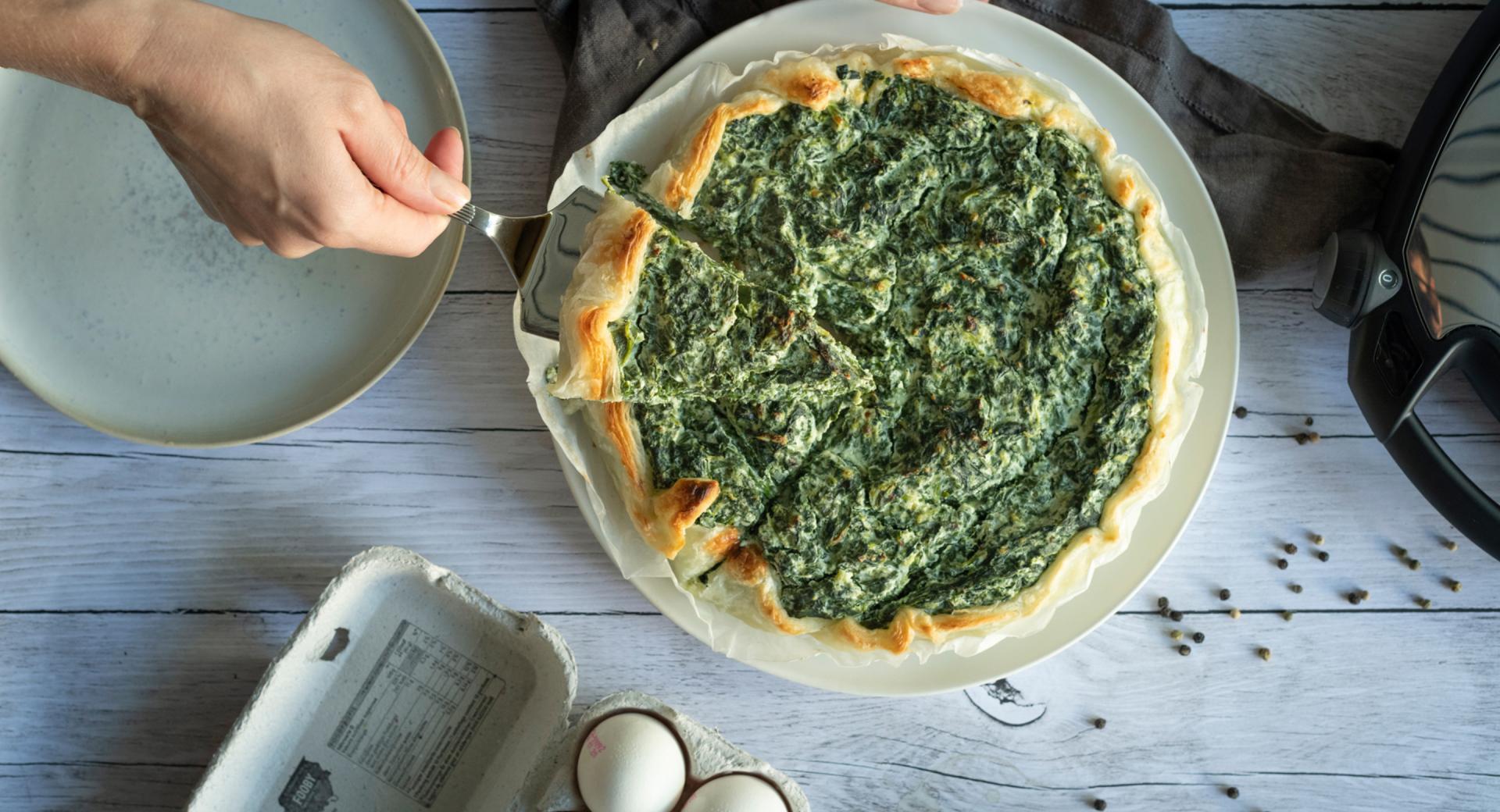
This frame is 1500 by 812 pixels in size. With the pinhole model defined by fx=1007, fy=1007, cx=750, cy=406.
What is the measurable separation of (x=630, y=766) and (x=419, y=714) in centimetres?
79

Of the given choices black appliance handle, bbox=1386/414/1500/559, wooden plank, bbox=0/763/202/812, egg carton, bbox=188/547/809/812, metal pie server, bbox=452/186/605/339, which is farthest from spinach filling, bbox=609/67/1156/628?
wooden plank, bbox=0/763/202/812

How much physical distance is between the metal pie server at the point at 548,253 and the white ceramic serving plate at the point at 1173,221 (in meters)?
A: 0.43

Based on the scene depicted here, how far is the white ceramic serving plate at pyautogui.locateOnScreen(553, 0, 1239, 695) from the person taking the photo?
114 inches

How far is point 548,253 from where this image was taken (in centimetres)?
272

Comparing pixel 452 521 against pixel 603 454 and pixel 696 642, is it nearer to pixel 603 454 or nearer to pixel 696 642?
pixel 603 454

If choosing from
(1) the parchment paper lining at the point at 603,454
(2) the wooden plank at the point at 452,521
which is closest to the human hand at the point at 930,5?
(1) the parchment paper lining at the point at 603,454

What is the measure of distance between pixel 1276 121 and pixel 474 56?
98.4 inches

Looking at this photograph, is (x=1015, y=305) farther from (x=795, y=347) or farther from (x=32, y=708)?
(x=32, y=708)

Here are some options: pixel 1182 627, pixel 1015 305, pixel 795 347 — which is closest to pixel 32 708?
pixel 795 347

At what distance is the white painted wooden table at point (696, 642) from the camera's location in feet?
10.5

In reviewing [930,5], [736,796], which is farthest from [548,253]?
[736,796]

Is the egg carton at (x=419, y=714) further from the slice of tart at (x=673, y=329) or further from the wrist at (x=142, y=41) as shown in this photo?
the wrist at (x=142, y=41)

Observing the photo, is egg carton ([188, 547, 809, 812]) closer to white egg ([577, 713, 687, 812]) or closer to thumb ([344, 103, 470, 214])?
white egg ([577, 713, 687, 812])

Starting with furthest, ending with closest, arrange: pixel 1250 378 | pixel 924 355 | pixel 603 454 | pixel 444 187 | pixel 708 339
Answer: pixel 1250 378, pixel 603 454, pixel 924 355, pixel 708 339, pixel 444 187
